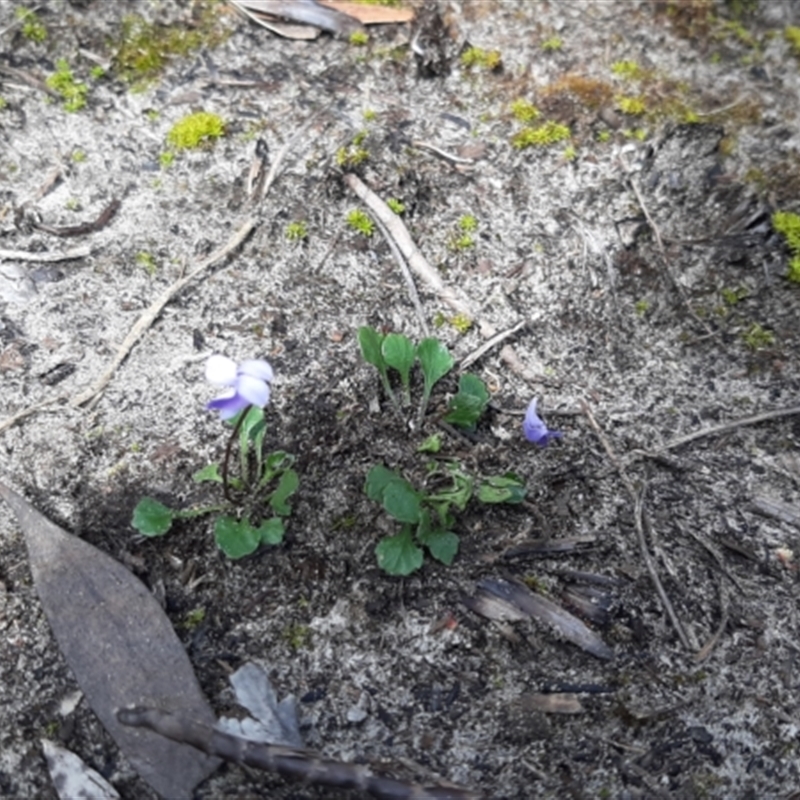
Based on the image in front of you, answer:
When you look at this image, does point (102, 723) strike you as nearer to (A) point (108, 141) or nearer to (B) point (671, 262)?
(A) point (108, 141)

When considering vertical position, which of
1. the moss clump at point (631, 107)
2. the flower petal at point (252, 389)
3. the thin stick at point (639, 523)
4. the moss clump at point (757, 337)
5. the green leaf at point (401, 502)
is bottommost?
the thin stick at point (639, 523)

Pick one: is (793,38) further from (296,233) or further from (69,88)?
(69,88)

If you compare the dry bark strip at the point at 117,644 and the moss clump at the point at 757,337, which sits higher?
the moss clump at the point at 757,337

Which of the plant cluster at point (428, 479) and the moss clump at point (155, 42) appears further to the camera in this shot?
the moss clump at point (155, 42)

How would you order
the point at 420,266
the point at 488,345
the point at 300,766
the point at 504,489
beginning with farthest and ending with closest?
the point at 420,266 < the point at 488,345 < the point at 504,489 < the point at 300,766

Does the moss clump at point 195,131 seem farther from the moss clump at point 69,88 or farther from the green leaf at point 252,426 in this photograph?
the green leaf at point 252,426

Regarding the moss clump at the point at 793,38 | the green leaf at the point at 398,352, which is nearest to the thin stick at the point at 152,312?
the green leaf at the point at 398,352

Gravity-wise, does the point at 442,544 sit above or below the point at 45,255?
below

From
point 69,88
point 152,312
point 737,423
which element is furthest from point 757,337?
point 69,88
